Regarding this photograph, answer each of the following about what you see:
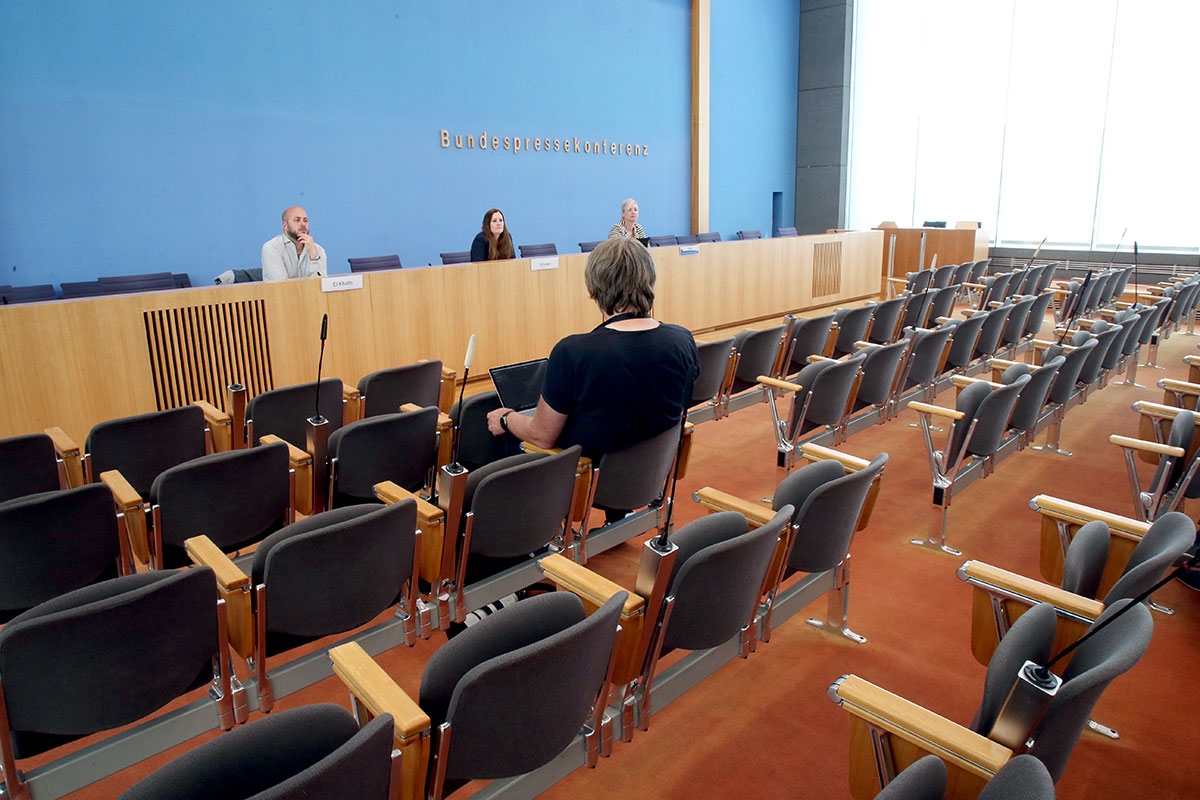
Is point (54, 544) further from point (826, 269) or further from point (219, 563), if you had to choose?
point (826, 269)

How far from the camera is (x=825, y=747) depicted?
223 centimetres

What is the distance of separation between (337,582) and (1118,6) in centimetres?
1354

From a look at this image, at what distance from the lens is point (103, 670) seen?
5.53 ft

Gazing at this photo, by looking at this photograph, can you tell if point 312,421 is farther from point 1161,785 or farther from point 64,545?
point 1161,785

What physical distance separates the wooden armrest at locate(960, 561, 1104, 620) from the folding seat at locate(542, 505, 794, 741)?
0.52 meters

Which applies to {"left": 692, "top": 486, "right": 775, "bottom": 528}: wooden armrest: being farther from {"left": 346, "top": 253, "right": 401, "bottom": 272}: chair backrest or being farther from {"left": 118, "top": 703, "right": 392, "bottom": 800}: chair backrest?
{"left": 346, "top": 253, "right": 401, "bottom": 272}: chair backrest

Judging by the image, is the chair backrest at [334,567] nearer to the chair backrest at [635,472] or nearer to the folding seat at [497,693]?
the folding seat at [497,693]

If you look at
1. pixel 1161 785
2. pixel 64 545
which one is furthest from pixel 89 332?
pixel 1161 785

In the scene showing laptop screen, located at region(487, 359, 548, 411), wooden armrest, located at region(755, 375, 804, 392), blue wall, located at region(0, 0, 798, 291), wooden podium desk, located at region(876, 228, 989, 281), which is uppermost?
blue wall, located at region(0, 0, 798, 291)

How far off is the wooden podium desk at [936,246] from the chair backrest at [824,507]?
9.11m

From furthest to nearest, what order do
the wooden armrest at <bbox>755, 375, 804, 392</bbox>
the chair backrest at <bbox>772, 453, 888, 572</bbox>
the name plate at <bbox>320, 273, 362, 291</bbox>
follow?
1. the name plate at <bbox>320, 273, 362, 291</bbox>
2. the wooden armrest at <bbox>755, 375, 804, 392</bbox>
3. the chair backrest at <bbox>772, 453, 888, 572</bbox>

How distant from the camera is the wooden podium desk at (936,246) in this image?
10.7m

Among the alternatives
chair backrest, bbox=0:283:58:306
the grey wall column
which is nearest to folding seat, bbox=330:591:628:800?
chair backrest, bbox=0:283:58:306

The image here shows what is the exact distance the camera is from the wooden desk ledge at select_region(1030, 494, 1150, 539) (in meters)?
2.32
